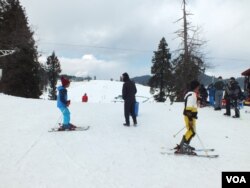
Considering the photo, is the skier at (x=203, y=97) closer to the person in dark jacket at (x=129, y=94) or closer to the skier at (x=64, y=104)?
the person in dark jacket at (x=129, y=94)

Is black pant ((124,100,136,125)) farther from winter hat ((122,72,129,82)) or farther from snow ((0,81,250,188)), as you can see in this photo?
winter hat ((122,72,129,82))

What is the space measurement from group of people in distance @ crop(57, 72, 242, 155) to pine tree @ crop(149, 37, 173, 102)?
120 feet

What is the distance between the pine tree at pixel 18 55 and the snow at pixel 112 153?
88.7 ft

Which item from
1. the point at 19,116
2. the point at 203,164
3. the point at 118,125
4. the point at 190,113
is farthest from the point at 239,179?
the point at 19,116

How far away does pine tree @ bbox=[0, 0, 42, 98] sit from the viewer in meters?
42.7

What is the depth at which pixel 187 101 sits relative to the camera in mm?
10500

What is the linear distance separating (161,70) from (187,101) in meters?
50.4

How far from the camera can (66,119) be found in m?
13.7

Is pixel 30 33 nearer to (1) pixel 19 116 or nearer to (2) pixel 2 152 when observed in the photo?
(1) pixel 19 116

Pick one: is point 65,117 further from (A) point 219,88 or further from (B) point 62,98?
(A) point 219,88

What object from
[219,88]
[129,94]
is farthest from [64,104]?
[219,88]

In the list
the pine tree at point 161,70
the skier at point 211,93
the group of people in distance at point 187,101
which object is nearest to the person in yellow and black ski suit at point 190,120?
the group of people in distance at point 187,101

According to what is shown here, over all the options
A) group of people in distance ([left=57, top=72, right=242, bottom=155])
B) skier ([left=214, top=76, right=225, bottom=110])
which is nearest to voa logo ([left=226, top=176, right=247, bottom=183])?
group of people in distance ([left=57, top=72, right=242, bottom=155])

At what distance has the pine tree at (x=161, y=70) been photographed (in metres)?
59.8
